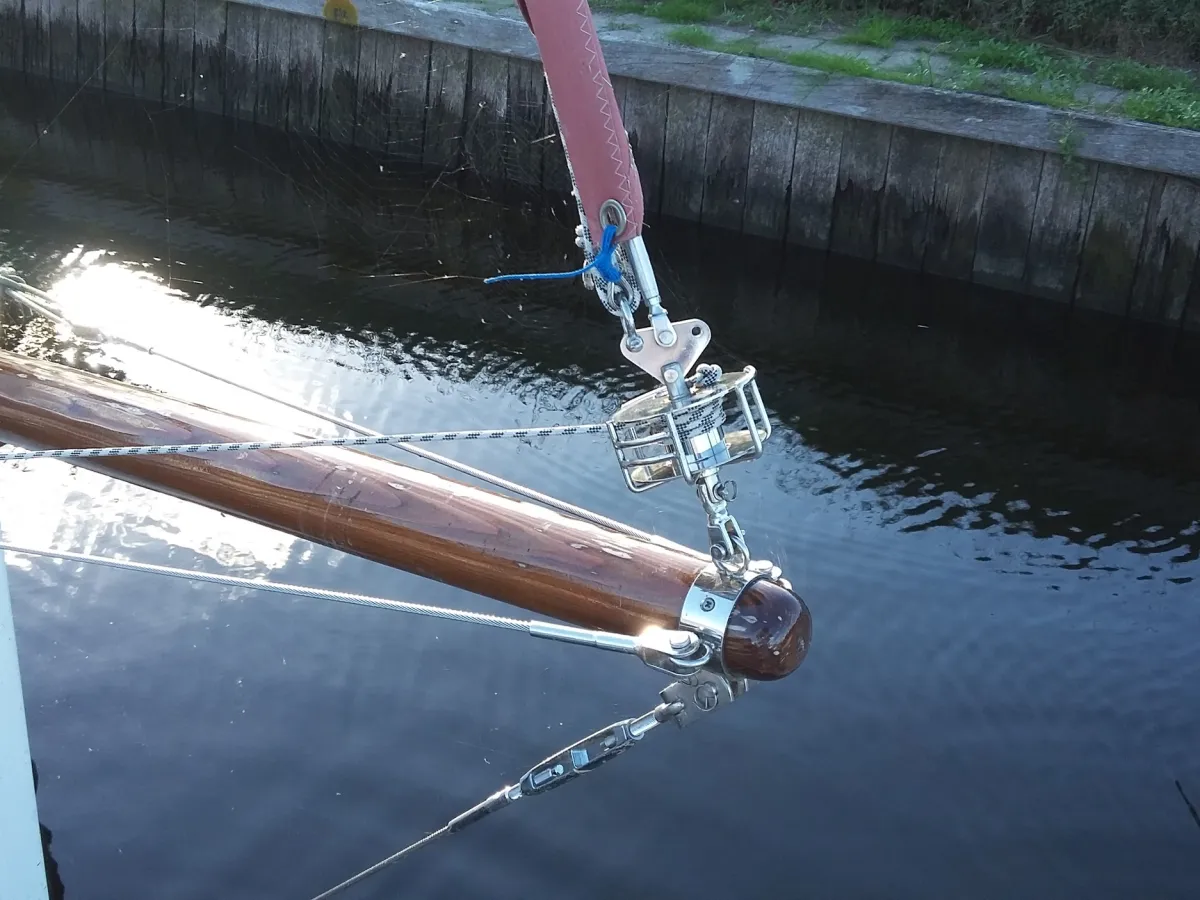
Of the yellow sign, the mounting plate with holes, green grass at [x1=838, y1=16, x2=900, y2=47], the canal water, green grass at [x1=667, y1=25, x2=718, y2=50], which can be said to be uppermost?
green grass at [x1=838, y1=16, x2=900, y2=47]

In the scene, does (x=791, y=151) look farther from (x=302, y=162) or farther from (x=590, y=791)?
(x=590, y=791)

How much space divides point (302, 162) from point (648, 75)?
295 centimetres

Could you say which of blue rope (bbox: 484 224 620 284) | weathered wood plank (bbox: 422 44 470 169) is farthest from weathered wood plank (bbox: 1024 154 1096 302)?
blue rope (bbox: 484 224 620 284)

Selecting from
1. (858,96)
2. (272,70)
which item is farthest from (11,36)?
(858,96)

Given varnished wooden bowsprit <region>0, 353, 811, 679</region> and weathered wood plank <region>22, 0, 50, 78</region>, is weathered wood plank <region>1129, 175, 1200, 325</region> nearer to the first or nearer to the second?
varnished wooden bowsprit <region>0, 353, 811, 679</region>

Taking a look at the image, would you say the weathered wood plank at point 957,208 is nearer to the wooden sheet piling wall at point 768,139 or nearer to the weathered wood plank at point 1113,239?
the wooden sheet piling wall at point 768,139

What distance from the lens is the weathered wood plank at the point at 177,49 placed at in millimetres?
9891

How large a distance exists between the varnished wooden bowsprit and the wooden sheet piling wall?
227 inches

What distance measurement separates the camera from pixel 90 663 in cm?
406

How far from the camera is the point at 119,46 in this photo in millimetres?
10438

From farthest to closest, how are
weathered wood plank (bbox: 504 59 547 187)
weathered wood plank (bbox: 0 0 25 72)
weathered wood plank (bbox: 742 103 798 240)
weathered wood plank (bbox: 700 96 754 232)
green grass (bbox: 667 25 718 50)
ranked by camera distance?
weathered wood plank (bbox: 0 0 25 72) → weathered wood plank (bbox: 504 59 547 187) → green grass (bbox: 667 25 718 50) → weathered wood plank (bbox: 700 96 754 232) → weathered wood plank (bbox: 742 103 798 240)

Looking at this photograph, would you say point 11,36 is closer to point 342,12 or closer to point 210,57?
point 210,57

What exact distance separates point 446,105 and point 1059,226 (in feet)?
14.4

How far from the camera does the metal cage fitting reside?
2.04 m
